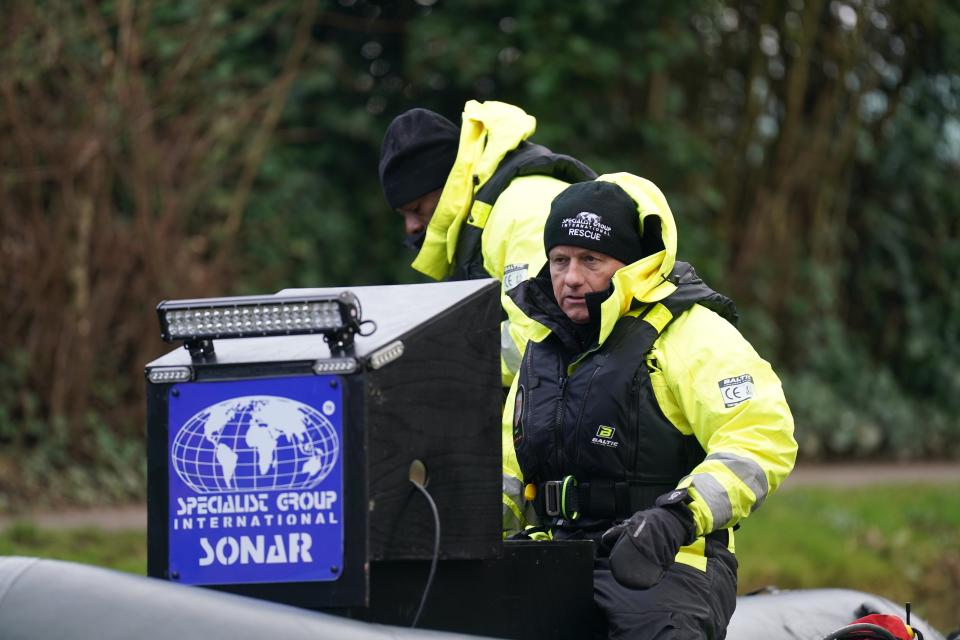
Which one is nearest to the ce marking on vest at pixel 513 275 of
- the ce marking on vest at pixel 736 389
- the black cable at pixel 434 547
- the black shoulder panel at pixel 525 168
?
the black shoulder panel at pixel 525 168

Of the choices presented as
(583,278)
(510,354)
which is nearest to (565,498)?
(583,278)

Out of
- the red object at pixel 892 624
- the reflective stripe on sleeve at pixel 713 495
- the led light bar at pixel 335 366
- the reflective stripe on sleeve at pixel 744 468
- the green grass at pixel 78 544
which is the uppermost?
the led light bar at pixel 335 366

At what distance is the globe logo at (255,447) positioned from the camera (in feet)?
10.1

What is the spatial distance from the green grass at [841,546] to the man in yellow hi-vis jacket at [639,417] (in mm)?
4166

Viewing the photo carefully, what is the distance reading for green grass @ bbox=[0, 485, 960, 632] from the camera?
8109mm

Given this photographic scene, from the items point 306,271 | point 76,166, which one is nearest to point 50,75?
point 76,166

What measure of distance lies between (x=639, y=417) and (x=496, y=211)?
1262 mm

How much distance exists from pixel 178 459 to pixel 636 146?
1022 centimetres

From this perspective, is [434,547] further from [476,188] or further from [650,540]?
[476,188]

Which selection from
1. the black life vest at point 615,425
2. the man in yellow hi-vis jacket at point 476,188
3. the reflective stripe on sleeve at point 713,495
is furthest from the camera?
the man in yellow hi-vis jacket at point 476,188

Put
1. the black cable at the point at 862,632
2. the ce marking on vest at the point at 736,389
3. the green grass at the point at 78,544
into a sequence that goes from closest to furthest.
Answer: the ce marking on vest at the point at 736,389 → the black cable at the point at 862,632 → the green grass at the point at 78,544

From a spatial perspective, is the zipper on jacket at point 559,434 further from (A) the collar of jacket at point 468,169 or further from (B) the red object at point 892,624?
(A) the collar of jacket at point 468,169

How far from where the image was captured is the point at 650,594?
369 centimetres

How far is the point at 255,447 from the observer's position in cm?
313
